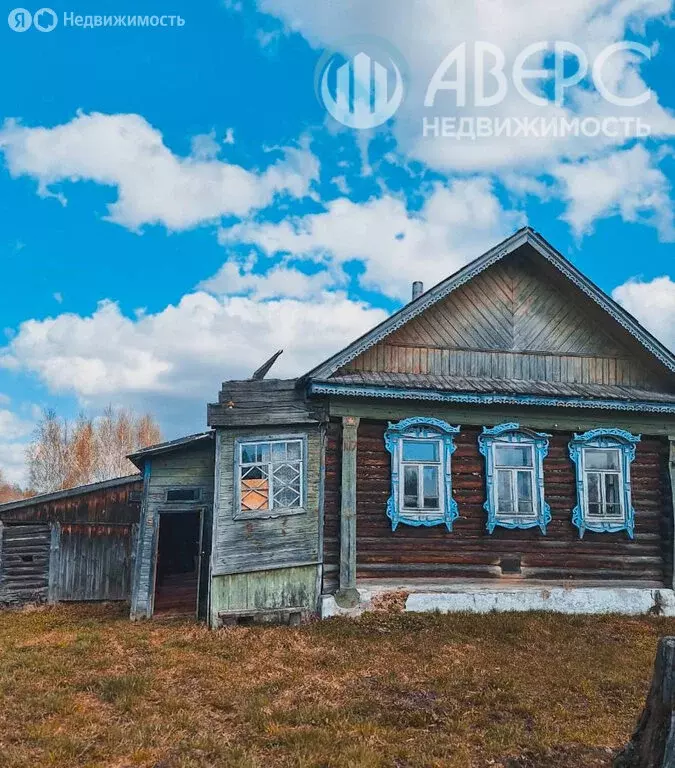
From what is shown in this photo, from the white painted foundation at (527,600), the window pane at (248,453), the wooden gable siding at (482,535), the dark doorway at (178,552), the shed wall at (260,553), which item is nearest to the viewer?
the shed wall at (260,553)

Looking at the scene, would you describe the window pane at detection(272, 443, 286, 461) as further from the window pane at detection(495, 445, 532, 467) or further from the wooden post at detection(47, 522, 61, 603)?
the wooden post at detection(47, 522, 61, 603)

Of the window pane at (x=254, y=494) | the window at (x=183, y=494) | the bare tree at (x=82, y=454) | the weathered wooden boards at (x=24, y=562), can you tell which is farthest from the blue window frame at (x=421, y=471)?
the bare tree at (x=82, y=454)

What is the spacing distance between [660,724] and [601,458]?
346 inches

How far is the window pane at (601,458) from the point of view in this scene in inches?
508

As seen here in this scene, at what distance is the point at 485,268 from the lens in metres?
12.6

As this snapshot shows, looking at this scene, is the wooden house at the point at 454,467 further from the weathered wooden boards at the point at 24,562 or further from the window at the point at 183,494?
the weathered wooden boards at the point at 24,562

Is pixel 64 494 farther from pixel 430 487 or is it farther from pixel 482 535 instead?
pixel 482 535

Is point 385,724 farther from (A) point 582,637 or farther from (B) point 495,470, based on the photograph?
(B) point 495,470

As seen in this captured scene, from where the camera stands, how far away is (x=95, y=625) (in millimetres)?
12023

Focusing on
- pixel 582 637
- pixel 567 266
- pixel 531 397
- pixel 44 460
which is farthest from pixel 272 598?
pixel 44 460

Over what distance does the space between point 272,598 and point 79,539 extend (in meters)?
6.76

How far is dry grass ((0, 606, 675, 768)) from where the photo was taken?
6.02m

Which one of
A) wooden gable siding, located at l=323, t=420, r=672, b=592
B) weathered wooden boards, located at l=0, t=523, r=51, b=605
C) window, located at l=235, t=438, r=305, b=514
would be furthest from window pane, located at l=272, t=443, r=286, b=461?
weathered wooden boards, located at l=0, t=523, r=51, b=605

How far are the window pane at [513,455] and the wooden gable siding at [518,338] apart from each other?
1.43 m
